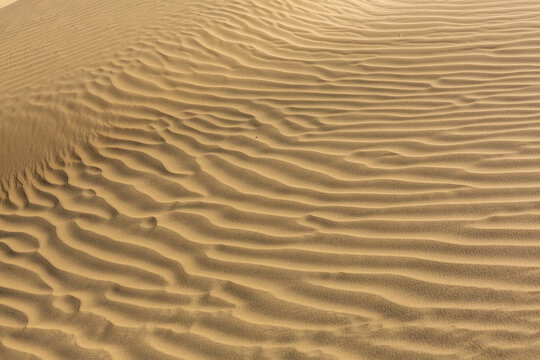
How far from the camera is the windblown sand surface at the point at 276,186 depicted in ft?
10.7

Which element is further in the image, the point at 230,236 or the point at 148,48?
the point at 148,48

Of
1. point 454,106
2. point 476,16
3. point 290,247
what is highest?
point 476,16

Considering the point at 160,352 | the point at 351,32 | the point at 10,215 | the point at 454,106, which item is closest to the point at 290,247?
the point at 160,352

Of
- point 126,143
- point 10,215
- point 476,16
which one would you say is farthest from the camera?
point 476,16

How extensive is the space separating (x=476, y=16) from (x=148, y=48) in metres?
3.43

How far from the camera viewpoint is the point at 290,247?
3.81 m

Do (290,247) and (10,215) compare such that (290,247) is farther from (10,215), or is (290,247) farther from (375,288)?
(10,215)

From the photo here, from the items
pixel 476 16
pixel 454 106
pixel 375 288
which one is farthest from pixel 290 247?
pixel 476 16

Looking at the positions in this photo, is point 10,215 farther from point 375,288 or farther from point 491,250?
point 491,250

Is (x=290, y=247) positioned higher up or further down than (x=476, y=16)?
further down

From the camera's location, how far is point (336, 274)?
3.51m

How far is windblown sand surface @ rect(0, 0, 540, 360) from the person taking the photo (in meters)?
3.26

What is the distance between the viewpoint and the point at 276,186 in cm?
442

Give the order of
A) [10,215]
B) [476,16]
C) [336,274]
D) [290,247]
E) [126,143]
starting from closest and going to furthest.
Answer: [336,274]
[290,247]
[10,215]
[126,143]
[476,16]
